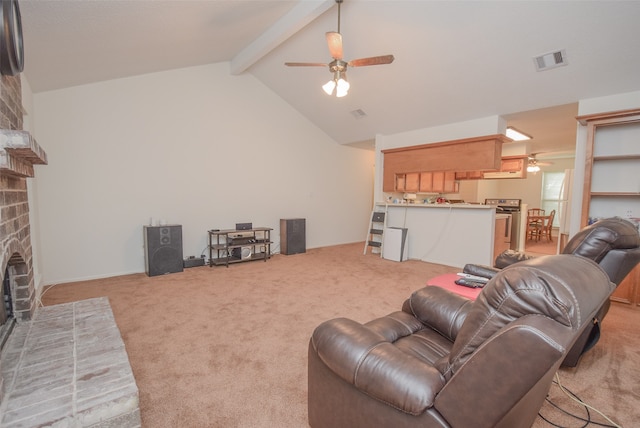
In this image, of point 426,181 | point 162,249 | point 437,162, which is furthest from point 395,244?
point 162,249

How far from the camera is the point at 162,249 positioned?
13.4 feet

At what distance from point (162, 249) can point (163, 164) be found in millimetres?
1285

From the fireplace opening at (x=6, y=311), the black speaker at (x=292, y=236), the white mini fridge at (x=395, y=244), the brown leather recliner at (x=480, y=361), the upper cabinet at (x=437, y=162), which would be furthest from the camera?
the black speaker at (x=292, y=236)

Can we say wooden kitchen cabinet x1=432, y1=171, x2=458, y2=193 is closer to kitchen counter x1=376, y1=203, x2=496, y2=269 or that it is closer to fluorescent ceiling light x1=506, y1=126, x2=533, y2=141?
kitchen counter x1=376, y1=203, x2=496, y2=269

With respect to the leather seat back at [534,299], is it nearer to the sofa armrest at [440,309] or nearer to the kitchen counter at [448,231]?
the sofa armrest at [440,309]

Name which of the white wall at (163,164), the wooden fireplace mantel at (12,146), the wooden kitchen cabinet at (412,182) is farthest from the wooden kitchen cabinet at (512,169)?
the wooden fireplace mantel at (12,146)

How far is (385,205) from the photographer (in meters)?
5.85

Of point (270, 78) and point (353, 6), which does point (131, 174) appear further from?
point (353, 6)

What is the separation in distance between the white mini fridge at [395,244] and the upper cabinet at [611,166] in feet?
8.05

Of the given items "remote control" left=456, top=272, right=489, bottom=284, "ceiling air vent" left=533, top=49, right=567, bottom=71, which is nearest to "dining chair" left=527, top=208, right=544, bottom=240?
"ceiling air vent" left=533, top=49, right=567, bottom=71

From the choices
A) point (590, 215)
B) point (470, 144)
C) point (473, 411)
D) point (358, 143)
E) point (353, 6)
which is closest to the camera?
point (473, 411)

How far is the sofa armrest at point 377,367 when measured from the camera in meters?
0.94

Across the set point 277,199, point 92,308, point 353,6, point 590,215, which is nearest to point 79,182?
point 92,308

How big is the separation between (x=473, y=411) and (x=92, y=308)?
105 inches
